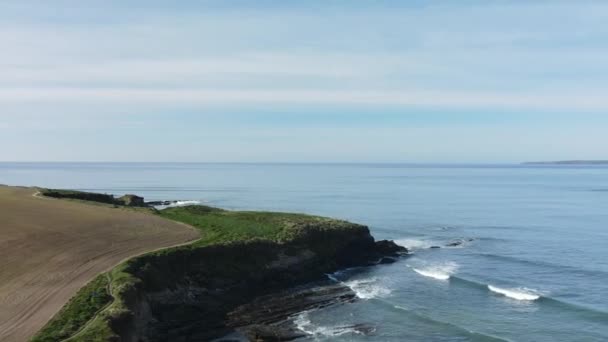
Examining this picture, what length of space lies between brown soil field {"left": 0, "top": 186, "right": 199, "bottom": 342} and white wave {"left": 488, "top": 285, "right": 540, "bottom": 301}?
2360cm

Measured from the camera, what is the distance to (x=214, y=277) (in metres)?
38.8

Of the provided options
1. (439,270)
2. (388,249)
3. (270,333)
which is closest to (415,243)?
(388,249)

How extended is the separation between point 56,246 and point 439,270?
1219 inches

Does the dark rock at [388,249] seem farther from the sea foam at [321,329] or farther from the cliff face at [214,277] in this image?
the sea foam at [321,329]

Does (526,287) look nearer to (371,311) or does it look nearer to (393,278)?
(393,278)

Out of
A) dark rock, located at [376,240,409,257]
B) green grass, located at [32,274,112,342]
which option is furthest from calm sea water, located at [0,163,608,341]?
green grass, located at [32,274,112,342]

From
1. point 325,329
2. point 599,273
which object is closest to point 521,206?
point 599,273

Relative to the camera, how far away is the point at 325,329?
112ft

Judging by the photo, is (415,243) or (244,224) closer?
(244,224)

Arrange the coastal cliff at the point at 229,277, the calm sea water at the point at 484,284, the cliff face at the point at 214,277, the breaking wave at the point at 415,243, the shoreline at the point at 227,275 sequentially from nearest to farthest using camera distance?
the shoreline at the point at 227,275 < the coastal cliff at the point at 229,277 < the cliff face at the point at 214,277 < the calm sea water at the point at 484,284 < the breaking wave at the point at 415,243

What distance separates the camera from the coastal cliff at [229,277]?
99.6 ft

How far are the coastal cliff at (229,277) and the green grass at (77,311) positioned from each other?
367mm

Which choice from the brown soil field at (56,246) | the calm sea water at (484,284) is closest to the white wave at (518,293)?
the calm sea water at (484,284)

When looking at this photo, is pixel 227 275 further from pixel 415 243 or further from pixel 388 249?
pixel 415 243
